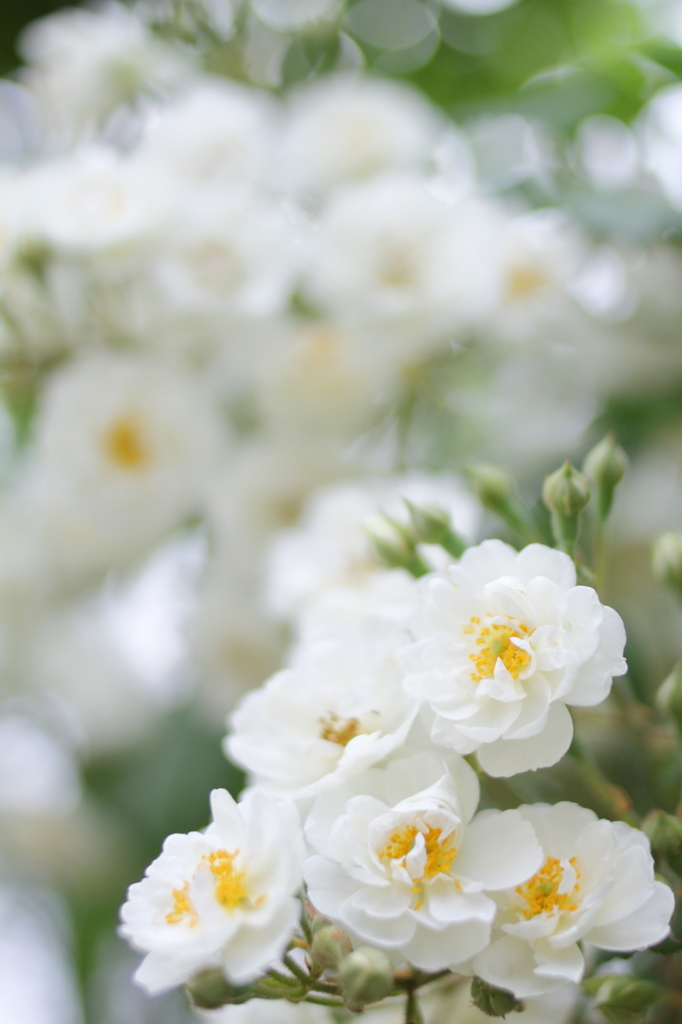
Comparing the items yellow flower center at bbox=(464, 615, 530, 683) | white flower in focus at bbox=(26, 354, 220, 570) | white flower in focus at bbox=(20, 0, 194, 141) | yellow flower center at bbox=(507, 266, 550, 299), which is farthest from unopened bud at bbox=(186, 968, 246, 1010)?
white flower in focus at bbox=(20, 0, 194, 141)

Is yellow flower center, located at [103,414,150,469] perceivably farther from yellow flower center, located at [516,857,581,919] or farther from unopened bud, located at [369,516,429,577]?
yellow flower center, located at [516,857,581,919]

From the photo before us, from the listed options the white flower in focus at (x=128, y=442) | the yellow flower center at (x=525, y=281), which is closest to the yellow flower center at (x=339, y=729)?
the white flower in focus at (x=128, y=442)

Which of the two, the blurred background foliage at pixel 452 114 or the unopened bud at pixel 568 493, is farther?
the blurred background foliage at pixel 452 114

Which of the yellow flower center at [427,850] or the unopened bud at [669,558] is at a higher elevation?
the yellow flower center at [427,850]

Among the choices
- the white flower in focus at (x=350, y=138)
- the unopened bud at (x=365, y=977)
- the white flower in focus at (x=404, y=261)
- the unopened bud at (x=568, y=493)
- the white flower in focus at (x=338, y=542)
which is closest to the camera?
the unopened bud at (x=365, y=977)

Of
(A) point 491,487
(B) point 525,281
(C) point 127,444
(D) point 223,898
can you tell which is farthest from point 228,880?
(B) point 525,281

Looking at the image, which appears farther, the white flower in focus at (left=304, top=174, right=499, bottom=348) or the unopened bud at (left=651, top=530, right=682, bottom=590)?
the white flower in focus at (left=304, top=174, right=499, bottom=348)

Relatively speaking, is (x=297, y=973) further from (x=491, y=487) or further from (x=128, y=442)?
(x=128, y=442)

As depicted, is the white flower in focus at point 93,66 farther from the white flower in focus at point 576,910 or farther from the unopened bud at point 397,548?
the white flower in focus at point 576,910
